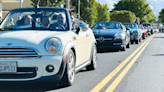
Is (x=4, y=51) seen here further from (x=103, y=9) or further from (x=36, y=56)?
(x=103, y=9)

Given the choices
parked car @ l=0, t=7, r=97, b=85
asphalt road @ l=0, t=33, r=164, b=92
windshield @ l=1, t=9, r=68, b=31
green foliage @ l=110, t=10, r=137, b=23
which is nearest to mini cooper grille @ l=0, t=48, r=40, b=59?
parked car @ l=0, t=7, r=97, b=85

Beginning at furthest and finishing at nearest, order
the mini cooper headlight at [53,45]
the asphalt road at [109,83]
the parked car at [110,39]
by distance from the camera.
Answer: the parked car at [110,39]
the asphalt road at [109,83]
the mini cooper headlight at [53,45]

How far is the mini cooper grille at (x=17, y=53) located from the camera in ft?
17.0

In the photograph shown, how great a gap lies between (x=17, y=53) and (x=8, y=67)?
0.90 feet

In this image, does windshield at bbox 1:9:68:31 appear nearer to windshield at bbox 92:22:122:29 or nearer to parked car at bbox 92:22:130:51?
parked car at bbox 92:22:130:51

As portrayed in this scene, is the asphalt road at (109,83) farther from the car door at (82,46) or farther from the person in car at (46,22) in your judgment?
the person in car at (46,22)

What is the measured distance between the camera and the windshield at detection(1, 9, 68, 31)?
644 cm

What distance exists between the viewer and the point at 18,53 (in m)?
5.22

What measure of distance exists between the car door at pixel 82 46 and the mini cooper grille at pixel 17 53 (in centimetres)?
140

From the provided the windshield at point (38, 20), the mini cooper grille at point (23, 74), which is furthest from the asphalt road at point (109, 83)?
→ the windshield at point (38, 20)

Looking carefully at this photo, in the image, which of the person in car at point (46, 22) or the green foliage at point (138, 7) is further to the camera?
the green foliage at point (138, 7)

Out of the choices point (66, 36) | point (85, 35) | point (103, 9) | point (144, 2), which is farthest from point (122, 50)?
point (144, 2)

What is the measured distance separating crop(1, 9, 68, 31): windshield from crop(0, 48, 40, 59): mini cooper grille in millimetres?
1175

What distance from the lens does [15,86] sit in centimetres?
599
